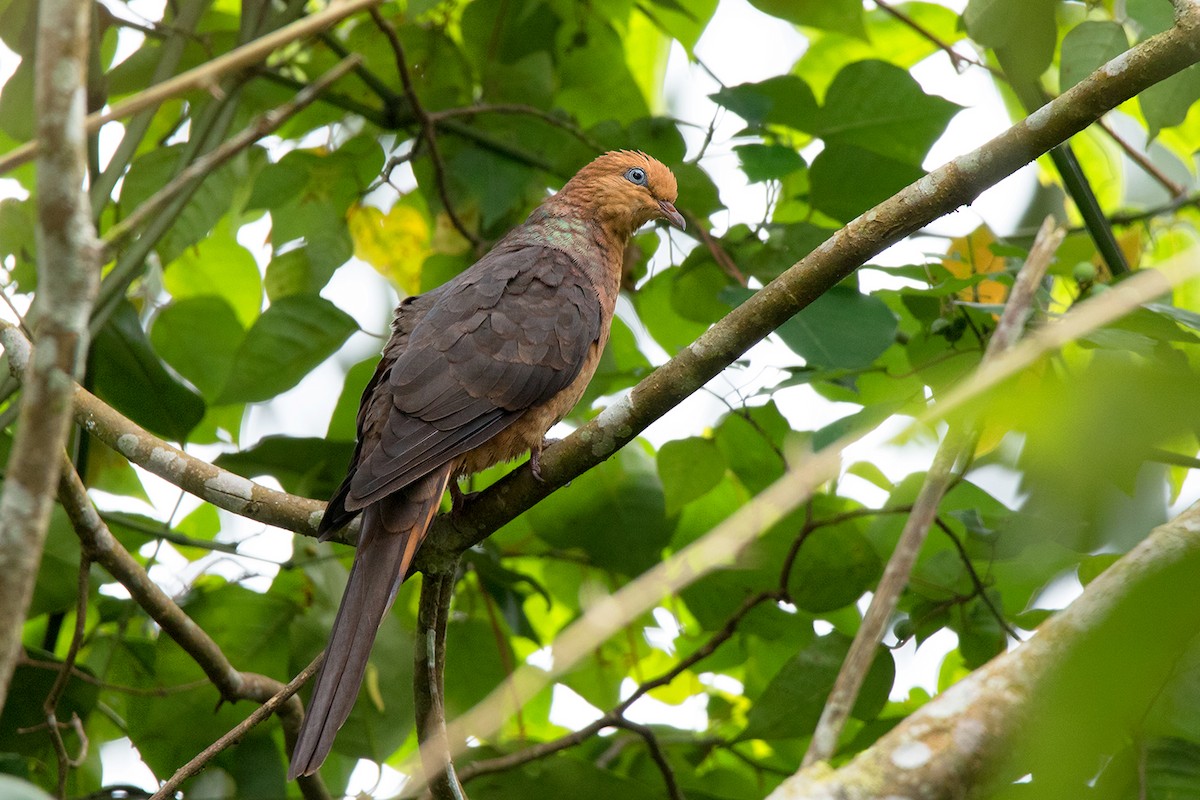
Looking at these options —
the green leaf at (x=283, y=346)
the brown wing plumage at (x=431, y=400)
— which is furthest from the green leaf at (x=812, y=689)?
the green leaf at (x=283, y=346)

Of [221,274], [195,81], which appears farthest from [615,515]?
[195,81]

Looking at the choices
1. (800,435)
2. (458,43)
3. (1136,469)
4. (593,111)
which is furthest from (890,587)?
(458,43)

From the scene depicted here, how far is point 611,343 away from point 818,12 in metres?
1.35

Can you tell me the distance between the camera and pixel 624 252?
4145 mm

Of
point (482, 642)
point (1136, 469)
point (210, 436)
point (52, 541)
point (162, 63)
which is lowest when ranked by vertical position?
point (1136, 469)

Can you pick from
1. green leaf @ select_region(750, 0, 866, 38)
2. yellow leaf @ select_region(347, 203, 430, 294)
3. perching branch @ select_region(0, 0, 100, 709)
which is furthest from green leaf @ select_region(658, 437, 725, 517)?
perching branch @ select_region(0, 0, 100, 709)

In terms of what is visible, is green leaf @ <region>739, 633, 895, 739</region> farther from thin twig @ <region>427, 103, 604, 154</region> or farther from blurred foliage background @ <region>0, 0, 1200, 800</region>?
thin twig @ <region>427, 103, 604, 154</region>

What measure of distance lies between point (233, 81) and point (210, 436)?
135 cm

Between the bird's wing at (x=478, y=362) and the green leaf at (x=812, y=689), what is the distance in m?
1.04

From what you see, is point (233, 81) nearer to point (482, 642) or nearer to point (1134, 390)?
point (482, 642)

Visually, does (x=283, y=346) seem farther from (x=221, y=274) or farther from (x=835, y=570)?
(x=835, y=570)

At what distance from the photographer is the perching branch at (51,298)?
100 cm

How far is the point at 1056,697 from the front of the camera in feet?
2.83

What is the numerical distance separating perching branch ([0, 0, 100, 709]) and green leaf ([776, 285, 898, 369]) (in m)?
1.98
